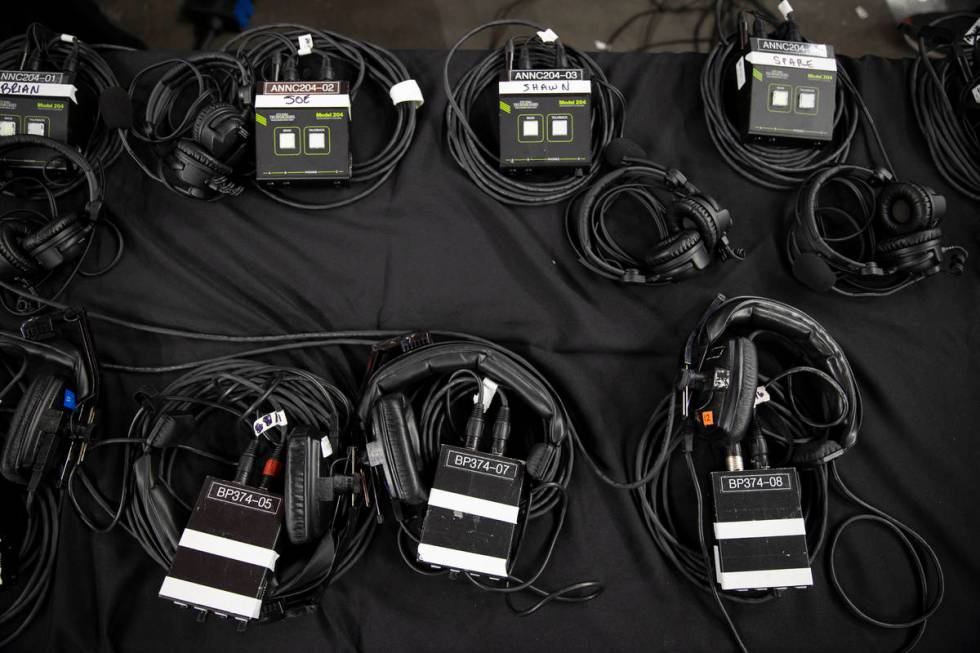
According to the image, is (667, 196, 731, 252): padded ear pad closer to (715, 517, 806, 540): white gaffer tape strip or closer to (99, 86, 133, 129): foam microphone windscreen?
(715, 517, 806, 540): white gaffer tape strip

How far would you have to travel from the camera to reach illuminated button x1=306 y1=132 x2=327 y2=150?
151cm

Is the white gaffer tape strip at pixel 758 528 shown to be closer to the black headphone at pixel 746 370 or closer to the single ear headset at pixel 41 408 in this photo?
the black headphone at pixel 746 370

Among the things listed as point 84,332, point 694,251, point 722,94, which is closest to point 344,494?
point 84,332

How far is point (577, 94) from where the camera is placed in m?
1.52

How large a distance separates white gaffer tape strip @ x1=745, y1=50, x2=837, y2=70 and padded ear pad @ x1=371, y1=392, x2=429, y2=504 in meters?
1.16

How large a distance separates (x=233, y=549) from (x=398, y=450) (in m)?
0.36

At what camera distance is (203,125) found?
1465mm

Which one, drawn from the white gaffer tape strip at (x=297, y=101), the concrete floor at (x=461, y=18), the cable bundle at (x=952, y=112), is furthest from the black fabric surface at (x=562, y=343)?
the concrete floor at (x=461, y=18)

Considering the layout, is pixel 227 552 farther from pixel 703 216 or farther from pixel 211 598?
pixel 703 216

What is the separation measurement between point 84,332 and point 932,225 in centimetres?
187

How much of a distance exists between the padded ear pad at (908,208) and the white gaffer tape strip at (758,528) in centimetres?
71

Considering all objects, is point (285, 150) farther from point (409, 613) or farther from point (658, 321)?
point (409, 613)

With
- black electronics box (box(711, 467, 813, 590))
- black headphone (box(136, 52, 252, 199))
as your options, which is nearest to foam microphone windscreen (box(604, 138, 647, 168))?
black electronics box (box(711, 467, 813, 590))

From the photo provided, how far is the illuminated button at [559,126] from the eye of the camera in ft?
4.97
